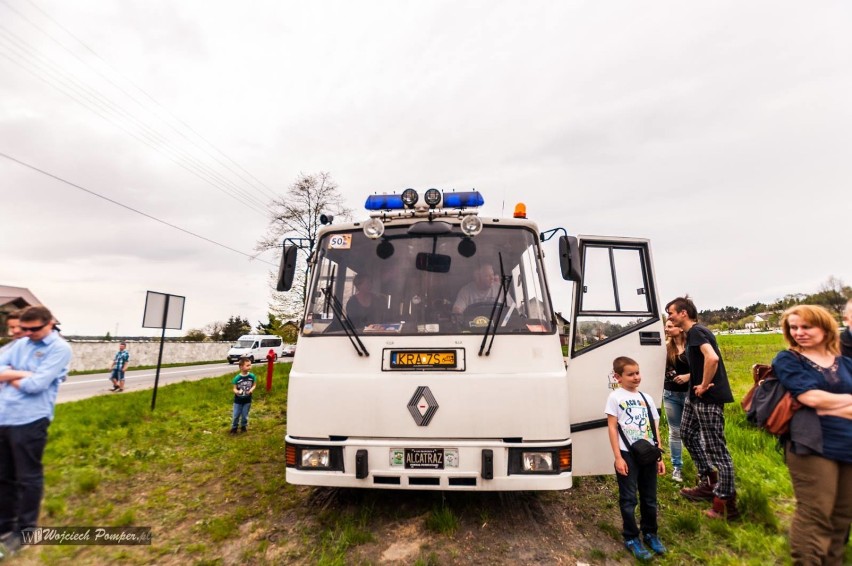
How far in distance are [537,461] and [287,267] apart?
2899 mm

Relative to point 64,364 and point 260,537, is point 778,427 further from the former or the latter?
point 64,364

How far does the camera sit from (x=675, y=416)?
470 centimetres

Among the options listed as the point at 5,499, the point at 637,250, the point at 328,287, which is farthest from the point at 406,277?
the point at 5,499

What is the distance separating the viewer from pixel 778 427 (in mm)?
2678

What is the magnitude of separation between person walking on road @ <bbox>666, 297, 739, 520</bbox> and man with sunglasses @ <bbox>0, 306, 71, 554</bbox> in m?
5.93

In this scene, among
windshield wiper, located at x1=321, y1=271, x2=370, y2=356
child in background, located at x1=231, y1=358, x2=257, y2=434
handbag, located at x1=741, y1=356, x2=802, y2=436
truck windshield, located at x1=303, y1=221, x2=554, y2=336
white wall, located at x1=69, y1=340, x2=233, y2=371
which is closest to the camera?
handbag, located at x1=741, y1=356, x2=802, y2=436

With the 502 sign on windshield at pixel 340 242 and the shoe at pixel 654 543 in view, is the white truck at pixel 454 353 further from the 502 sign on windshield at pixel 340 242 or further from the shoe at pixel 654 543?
the shoe at pixel 654 543

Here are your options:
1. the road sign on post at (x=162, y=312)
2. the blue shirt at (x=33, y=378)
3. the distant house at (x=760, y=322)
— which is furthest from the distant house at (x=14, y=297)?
the distant house at (x=760, y=322)

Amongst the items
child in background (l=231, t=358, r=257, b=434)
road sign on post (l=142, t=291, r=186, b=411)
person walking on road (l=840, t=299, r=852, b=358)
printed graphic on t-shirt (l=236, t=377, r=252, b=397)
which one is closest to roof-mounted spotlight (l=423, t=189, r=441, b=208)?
person walking on road (l=840, t=299, r=852, b=358)

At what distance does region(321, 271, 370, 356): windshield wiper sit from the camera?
3.36 m

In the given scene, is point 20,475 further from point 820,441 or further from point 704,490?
point 704,490

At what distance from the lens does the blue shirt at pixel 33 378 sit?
3289 mm

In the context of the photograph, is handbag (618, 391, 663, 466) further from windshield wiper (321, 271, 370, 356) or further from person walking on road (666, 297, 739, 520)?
windshield wiper (321, 271, 370, 356)

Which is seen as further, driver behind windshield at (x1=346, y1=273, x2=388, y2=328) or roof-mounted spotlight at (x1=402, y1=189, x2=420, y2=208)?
roof-mounted spotlight at (x1=402, y1=189, x2=420, y2=208)
